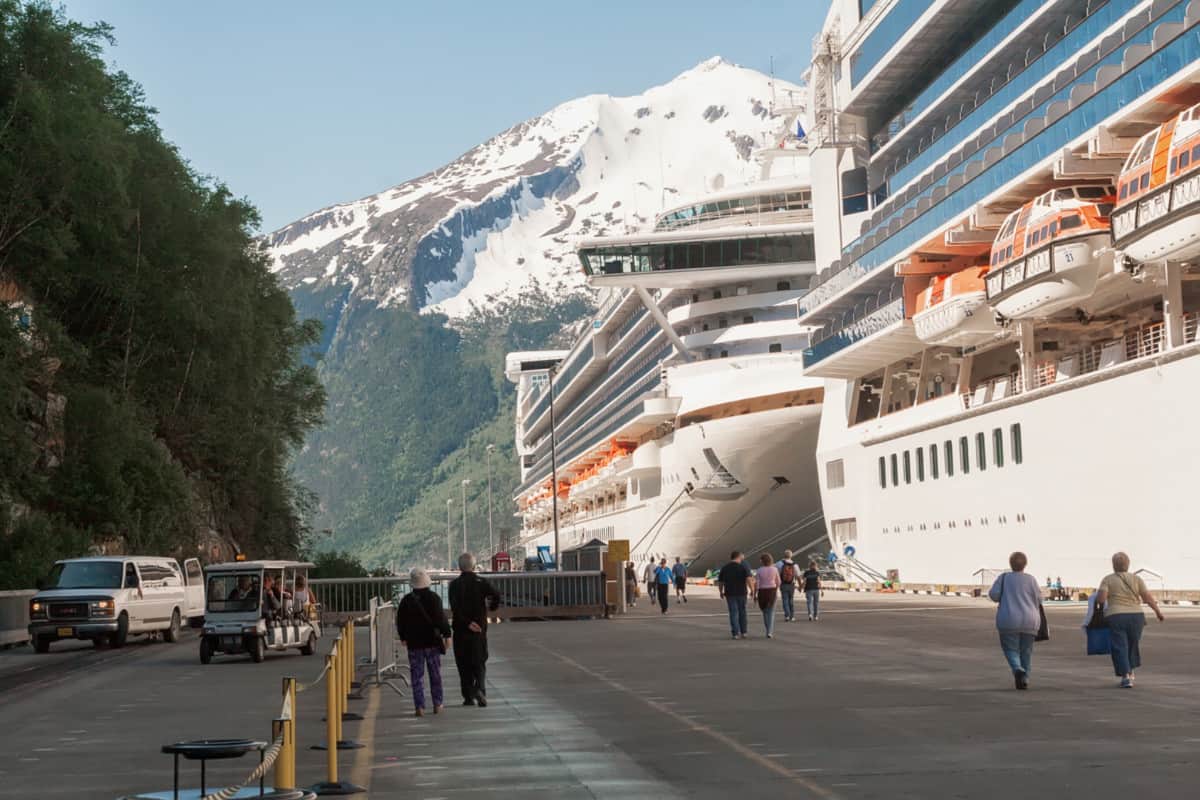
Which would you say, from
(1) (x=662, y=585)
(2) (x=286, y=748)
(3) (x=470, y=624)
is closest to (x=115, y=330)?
(1) (x=662, y=585)

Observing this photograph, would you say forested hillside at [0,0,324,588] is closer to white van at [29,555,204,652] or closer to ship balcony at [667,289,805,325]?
white van at [29,555,204,652]

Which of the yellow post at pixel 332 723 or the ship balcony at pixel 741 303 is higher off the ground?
the ship balcony at pixel 741 303

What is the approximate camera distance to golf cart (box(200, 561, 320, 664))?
28172mm

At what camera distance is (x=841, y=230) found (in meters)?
68.4

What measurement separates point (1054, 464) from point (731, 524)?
120 ft

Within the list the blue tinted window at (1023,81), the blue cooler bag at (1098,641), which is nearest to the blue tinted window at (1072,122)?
the blue tinted window at (1023,81)

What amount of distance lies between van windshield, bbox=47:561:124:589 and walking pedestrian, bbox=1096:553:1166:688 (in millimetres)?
22762

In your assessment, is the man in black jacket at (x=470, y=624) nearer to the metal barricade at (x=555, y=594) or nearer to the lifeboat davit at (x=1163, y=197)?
the lifeboat davit at (x=1163, y=197)

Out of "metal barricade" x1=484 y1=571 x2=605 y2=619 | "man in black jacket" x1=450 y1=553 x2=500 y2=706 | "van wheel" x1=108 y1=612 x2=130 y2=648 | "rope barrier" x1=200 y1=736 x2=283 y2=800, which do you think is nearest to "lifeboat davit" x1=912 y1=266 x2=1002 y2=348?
"metal barricade" x1=484 y1=571 x2=605 y2=619

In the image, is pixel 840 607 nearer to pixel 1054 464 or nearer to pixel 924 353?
pixel 1054 464

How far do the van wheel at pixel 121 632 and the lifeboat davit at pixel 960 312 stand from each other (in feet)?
80.3

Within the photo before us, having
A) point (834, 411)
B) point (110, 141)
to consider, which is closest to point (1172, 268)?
point (110, 141)

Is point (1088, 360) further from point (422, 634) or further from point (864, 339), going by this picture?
point (422, 634)

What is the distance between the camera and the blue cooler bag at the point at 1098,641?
55.2ft
